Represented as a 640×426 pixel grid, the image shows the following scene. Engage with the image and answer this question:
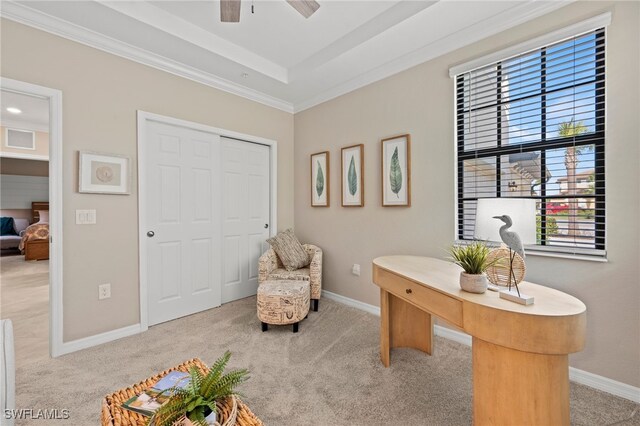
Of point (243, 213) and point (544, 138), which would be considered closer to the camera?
point (544, 138)

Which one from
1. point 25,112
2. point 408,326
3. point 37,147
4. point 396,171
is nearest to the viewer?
point 408,326

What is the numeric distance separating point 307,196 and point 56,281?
8.78 feet

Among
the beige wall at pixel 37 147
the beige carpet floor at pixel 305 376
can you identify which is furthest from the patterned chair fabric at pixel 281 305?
the beige wall at pixel 37 147

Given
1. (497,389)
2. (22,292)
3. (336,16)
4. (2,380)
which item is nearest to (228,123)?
(336,16)

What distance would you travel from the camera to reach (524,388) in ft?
3.86

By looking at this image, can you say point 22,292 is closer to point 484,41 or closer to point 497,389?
point 497,389

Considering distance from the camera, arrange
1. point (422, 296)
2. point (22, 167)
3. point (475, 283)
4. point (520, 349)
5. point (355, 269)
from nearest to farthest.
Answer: point (520, 349), point (475, 283), point (422, 296), point (355, 269), point (22, 167)

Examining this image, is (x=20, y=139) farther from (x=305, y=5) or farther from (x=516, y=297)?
(x=516, y=297)

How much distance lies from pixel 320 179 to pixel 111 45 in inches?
96.9

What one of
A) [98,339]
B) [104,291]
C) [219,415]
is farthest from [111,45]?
[219,415]

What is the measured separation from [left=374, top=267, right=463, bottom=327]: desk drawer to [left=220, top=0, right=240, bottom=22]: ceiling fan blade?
6.58ft

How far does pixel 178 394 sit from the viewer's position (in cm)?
96

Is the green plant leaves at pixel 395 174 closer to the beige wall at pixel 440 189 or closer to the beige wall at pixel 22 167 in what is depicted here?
the beige wall at pixel 440 189

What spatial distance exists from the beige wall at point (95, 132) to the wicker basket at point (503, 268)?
296cm
